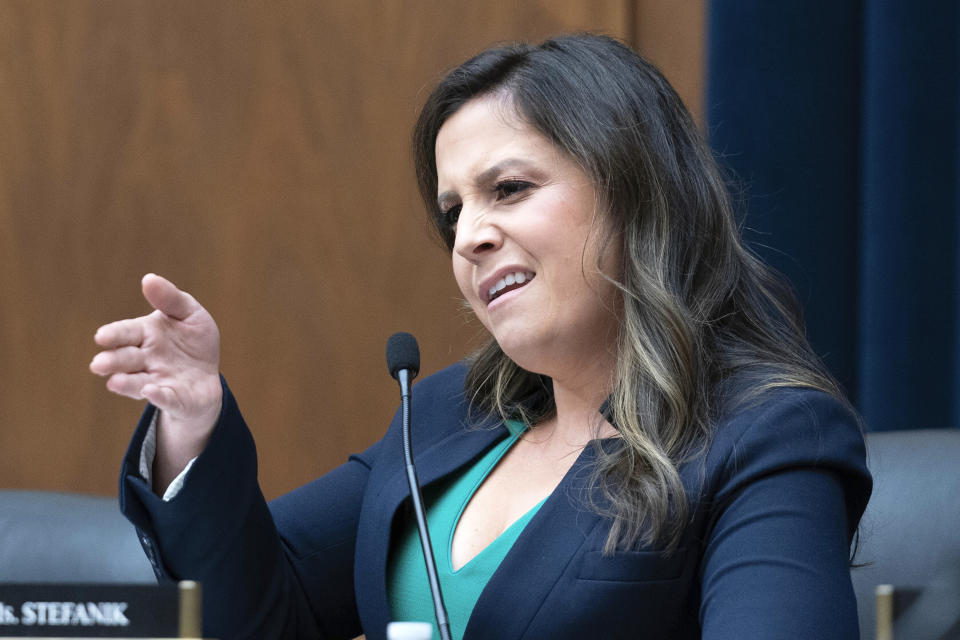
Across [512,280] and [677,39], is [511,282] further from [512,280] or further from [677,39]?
[677,39]

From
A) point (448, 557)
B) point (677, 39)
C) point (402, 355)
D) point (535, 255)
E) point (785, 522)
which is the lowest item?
point (448, 557)

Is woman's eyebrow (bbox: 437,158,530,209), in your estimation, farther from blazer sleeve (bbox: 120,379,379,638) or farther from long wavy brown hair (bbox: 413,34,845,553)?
Answer: blazer sleeve (bbox: 120,379,379,638)

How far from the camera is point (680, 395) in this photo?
3.82 ft

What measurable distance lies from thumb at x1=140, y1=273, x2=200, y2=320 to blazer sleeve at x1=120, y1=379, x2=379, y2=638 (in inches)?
4.1

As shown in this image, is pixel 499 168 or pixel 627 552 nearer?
pixel 627 552

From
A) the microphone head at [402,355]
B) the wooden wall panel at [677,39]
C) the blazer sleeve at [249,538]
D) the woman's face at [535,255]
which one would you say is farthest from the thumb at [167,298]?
the wooden wall panel at [677,39]

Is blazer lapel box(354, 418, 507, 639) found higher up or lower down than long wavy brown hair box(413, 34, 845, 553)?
lower down

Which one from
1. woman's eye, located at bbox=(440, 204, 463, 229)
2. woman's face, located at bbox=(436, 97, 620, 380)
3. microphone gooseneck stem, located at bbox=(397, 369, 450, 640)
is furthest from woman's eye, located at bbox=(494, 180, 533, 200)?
microphone gooseneck stem, located at bbox=(397, 369, 450, 640)

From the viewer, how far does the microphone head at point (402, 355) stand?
1234 millimetres

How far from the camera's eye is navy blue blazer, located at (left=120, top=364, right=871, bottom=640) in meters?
0.99

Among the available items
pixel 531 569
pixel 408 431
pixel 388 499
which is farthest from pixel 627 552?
pixel 388 499

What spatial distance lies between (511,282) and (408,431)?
0.21m

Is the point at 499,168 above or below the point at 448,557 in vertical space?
above

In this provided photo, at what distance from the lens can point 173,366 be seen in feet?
3.65
